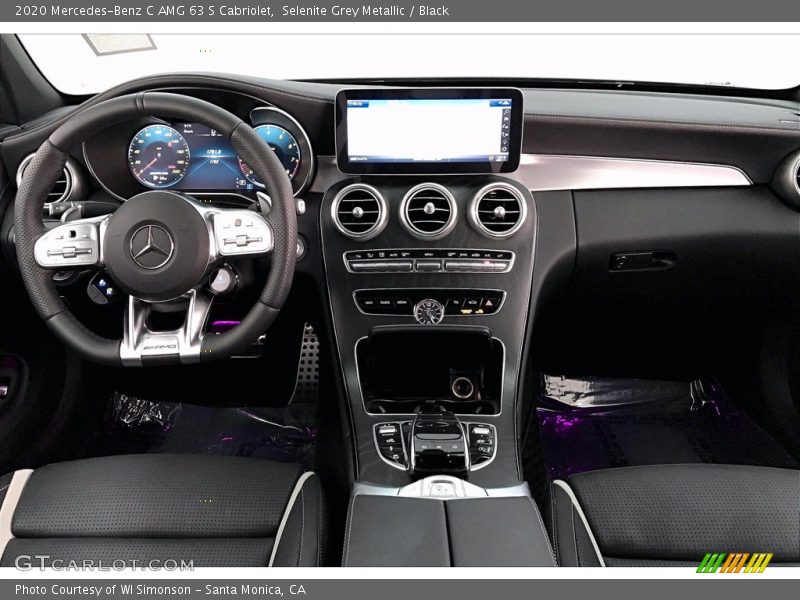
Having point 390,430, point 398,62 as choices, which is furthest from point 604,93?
point 390,430

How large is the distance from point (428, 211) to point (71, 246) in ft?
2.73

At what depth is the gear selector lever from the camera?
51.5 inches

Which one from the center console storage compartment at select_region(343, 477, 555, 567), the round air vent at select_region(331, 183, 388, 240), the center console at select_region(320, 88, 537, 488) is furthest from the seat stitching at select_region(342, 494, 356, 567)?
the round air vent at select_region(331, 183, 388, 240)

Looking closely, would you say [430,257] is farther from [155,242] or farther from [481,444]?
[155,242]

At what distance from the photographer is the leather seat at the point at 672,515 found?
1.16 metres

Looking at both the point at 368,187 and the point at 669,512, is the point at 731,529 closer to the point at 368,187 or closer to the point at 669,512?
the point at 669,512

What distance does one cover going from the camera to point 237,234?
1.21 metres

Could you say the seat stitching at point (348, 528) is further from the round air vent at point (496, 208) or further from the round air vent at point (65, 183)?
the round air vent at point (65, 183)

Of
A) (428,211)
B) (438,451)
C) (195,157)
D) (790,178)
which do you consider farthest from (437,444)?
(790,178)

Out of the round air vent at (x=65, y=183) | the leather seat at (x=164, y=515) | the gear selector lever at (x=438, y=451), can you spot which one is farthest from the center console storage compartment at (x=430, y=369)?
the round air vent at (x=65, y=183)

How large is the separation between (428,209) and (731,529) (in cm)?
99

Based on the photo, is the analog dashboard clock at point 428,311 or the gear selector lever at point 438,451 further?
the analog dashboard clock at point 428,311

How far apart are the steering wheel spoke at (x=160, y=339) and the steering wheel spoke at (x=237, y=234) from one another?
134mm

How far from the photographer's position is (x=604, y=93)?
1807 millimetres
